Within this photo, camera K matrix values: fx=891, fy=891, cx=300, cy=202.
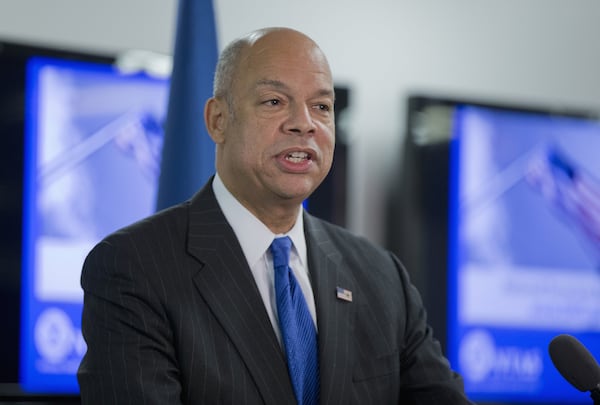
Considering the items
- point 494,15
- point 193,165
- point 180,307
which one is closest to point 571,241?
point 494,15

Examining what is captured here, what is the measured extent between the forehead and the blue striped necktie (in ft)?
1.34

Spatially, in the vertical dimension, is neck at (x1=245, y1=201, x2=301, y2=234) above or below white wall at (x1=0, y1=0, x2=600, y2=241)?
below

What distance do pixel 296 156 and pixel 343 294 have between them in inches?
14.7

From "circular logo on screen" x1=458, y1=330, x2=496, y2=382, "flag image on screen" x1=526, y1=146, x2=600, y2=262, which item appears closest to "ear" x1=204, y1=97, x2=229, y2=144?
"circular logo on screen" x1=458, y1=330, x2=496, y2=382

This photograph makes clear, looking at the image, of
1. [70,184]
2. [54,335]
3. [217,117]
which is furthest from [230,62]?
[54,335]

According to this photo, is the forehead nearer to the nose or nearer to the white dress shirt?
the nose

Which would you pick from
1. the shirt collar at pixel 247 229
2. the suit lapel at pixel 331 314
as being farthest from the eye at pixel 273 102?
the suit lapel at pixel 331 314

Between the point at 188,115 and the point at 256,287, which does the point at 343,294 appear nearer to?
the point at 256,287

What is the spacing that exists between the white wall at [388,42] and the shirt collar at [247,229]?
6.04 ft

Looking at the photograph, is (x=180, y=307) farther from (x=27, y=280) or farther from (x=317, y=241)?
(x=27, y=280)

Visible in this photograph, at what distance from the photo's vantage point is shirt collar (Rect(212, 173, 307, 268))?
221 centimetres

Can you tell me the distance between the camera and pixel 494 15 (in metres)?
5.09

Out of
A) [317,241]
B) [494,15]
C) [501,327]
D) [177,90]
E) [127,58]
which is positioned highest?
[494,15]

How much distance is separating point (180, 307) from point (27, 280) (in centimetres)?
186
